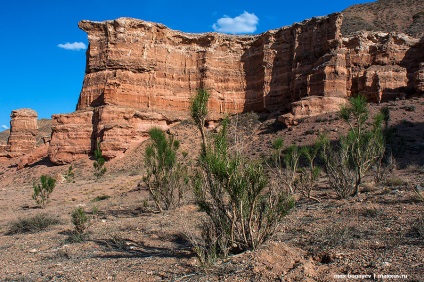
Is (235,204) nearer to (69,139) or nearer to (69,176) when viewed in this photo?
(69,176)

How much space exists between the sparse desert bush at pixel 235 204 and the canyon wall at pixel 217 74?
89.4ft

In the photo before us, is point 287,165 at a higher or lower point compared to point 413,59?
lower

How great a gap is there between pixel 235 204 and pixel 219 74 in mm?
38946

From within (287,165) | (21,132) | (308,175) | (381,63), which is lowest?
(308,175)

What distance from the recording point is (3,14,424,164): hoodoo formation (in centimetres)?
3427

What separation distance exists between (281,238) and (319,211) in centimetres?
283

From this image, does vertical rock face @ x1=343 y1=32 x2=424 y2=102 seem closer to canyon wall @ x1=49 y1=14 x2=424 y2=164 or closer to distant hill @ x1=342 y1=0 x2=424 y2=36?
canyon wall @ x1=49 y1=14 x2=424 y2=164

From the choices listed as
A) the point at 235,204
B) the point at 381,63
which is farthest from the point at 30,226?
the point at 381,63

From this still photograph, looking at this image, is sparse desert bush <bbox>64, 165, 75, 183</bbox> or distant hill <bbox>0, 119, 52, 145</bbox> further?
distant hill <bbox>0, 119, 52, 145</bbox>

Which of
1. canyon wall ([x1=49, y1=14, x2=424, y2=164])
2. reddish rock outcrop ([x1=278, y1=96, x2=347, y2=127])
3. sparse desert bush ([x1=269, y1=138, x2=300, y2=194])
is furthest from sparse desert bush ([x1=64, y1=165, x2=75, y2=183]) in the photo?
sparse desert bush ([x1=269, y1=138, x2=300, y2=194])

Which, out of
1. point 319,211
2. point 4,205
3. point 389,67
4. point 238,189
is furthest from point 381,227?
point 389,67

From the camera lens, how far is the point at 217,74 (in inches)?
1711

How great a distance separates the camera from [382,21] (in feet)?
194

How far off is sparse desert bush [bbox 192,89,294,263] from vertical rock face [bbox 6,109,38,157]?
157 ft
